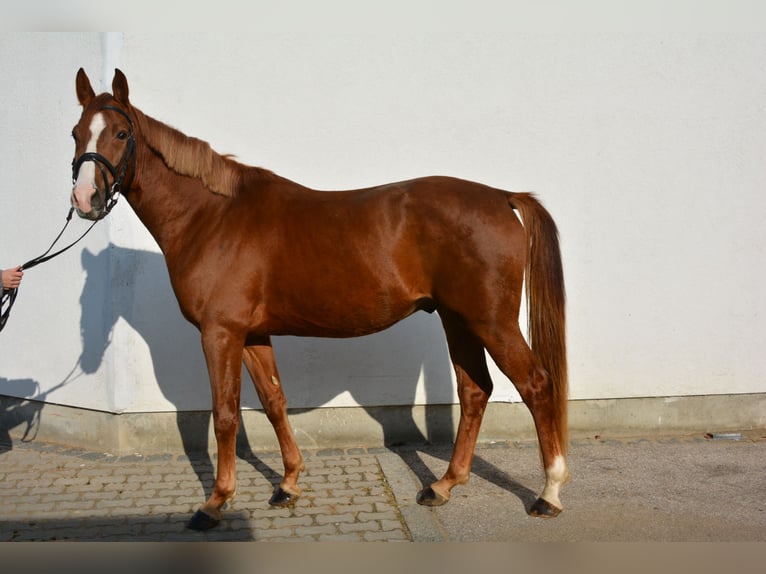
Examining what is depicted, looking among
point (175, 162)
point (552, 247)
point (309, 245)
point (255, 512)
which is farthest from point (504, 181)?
point (255, 512)

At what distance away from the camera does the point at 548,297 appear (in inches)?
157

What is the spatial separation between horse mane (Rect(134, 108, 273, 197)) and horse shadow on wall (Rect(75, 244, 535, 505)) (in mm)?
1342

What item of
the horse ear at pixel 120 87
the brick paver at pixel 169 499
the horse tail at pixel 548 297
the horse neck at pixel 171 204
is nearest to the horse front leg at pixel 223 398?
the brick paver at pixel 169 499

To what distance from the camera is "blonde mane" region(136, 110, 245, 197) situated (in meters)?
4.08

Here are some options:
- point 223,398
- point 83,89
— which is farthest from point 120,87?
point 223,398

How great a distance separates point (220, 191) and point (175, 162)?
318 mm

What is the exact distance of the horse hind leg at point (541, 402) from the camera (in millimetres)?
3869

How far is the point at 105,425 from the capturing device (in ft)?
17.2

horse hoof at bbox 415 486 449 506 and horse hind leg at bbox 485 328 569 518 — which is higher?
horse hind leg at bbox 485 328 569 518

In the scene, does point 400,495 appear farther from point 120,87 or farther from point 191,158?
point 120,87

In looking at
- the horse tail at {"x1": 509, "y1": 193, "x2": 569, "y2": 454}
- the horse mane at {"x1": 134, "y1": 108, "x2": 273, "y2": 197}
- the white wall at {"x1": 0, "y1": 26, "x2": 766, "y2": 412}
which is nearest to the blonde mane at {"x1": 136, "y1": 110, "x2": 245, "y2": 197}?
the horse mane at {"x1": 134, "y1": 108, "x2": 273, "y2": 197}

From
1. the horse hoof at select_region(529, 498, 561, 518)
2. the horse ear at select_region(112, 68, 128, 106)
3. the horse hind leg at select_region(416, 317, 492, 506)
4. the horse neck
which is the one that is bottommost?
the horse hoof at select_region(529, 498, 561, 518)

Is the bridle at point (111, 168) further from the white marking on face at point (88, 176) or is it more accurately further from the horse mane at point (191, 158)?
the horse mane at point (191, 158)

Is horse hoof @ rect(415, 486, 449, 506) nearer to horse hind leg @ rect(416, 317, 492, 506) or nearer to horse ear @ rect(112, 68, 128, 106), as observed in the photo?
horse hind leg @ rect(416, 317, 492, 506)
